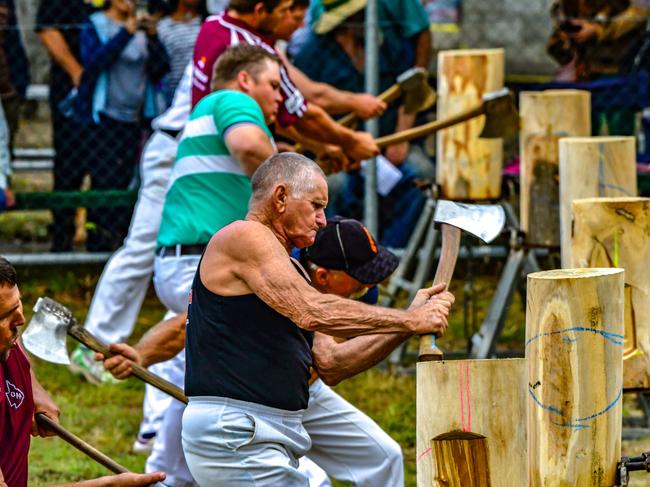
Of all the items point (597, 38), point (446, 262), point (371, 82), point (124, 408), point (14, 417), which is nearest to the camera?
point (14, 417)

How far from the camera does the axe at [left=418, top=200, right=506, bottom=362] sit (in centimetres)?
430

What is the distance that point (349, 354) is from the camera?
4.44m

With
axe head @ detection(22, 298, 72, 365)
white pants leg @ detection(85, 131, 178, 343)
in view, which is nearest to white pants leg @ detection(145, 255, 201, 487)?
axe head @ detection(22, 298, 72, 365)

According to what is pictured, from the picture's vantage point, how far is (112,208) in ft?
30.1

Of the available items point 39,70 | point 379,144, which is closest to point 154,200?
point 379,144

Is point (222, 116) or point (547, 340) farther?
point (222, 116)

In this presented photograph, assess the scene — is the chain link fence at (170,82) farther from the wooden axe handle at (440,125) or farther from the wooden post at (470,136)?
the wooden axe handle at (440,125)

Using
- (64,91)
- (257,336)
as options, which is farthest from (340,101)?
(257,336)

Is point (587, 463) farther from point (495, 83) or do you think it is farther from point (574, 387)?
point (495, 83)

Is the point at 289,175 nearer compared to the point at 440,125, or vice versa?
the point at 289,175

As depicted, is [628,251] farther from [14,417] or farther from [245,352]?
[14,417]

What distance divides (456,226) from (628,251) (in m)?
0.85

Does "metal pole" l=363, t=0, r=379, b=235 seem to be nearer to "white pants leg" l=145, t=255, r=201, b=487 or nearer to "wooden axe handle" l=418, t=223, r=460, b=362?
"white pants leg" l=145, t=255, r=201, b=487

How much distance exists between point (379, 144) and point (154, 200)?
1249 millimetres
